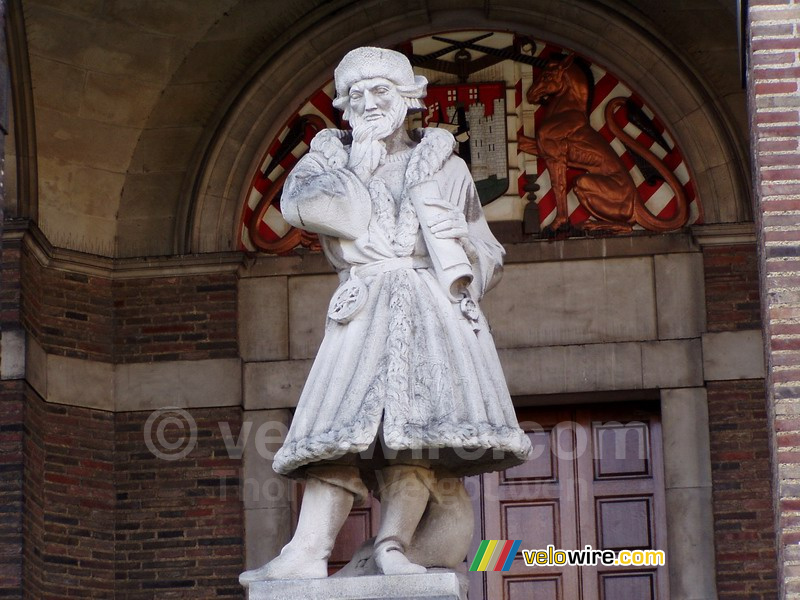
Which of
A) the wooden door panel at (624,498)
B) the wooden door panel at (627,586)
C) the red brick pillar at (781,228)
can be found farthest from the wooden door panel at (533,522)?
the red brick pillar at (781,228)

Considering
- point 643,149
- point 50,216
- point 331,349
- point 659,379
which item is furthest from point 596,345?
point 331,349

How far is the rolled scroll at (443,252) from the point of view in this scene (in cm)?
1097

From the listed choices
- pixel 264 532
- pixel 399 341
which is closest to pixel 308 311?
pixel 264 532

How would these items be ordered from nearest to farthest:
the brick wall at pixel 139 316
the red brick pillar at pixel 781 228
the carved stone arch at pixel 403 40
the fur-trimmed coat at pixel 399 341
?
the fur-trimmed coat at pixel 399 341 < the red brick pillar at pixel 781 228 < the brick wall at pixel 139 316 < the carved stone arch at pixel 403 40

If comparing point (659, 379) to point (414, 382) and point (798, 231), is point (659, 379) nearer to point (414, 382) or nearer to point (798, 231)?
point (798, 231)

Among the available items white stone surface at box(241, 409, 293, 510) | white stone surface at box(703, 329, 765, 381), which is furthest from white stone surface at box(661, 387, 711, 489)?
white stone surface at box(241, 409, 293, 510)

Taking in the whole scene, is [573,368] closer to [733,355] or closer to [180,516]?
[733,355]

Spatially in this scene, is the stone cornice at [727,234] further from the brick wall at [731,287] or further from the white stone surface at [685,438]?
the white stone surface at [685,438]

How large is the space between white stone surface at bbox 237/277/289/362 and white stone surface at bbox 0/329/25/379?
1535 millimetres

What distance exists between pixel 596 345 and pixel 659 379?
49 cm

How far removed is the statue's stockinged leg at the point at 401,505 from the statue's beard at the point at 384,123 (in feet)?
5.47

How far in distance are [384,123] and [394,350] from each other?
1.23 metres

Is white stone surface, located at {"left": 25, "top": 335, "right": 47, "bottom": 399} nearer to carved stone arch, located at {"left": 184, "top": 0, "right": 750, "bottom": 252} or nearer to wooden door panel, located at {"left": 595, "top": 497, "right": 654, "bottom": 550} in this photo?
carved stone arch, located at {"left": 184, "top": 0, "right": 750, "bottom": 252}

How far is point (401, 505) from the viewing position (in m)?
10.8
